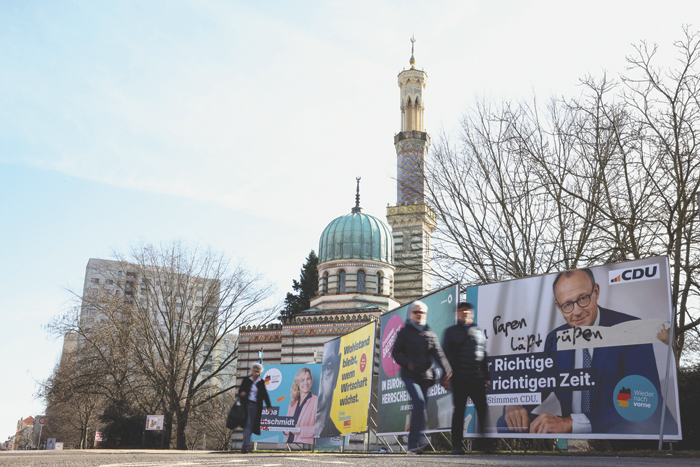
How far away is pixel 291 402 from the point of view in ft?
63.4

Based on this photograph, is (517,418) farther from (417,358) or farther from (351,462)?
(351,462)

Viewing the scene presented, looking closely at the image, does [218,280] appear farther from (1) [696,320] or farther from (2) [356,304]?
(1) [696,320]

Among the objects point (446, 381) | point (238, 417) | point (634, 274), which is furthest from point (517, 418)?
point (238, 417)

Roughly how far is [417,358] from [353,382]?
18.3 ft

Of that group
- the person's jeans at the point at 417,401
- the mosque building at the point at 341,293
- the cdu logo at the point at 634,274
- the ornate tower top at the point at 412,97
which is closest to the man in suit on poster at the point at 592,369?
the cdu logo at the point at 634,274

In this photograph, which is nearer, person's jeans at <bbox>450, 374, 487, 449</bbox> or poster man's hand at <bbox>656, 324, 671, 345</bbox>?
poster man's hand at <bbox>656, 324, 671, 345</bbox>

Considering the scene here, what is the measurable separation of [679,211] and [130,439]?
23.8 metres

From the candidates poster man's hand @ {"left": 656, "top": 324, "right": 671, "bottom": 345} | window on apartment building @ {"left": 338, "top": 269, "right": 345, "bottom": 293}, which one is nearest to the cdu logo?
poster man's hand @ {"left": 656, "top": 324, "right": 671, "bottom": 345}

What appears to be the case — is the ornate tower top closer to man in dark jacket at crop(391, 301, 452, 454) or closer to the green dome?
the green dome

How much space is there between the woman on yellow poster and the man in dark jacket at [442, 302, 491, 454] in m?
9.61

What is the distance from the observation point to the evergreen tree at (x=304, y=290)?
1915 inches

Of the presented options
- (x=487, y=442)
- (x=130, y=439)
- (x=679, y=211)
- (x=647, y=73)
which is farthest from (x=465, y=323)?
(x=130, y=439)

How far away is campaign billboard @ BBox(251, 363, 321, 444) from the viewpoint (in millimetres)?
18531

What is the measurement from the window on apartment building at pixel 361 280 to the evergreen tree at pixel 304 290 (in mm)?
13744
